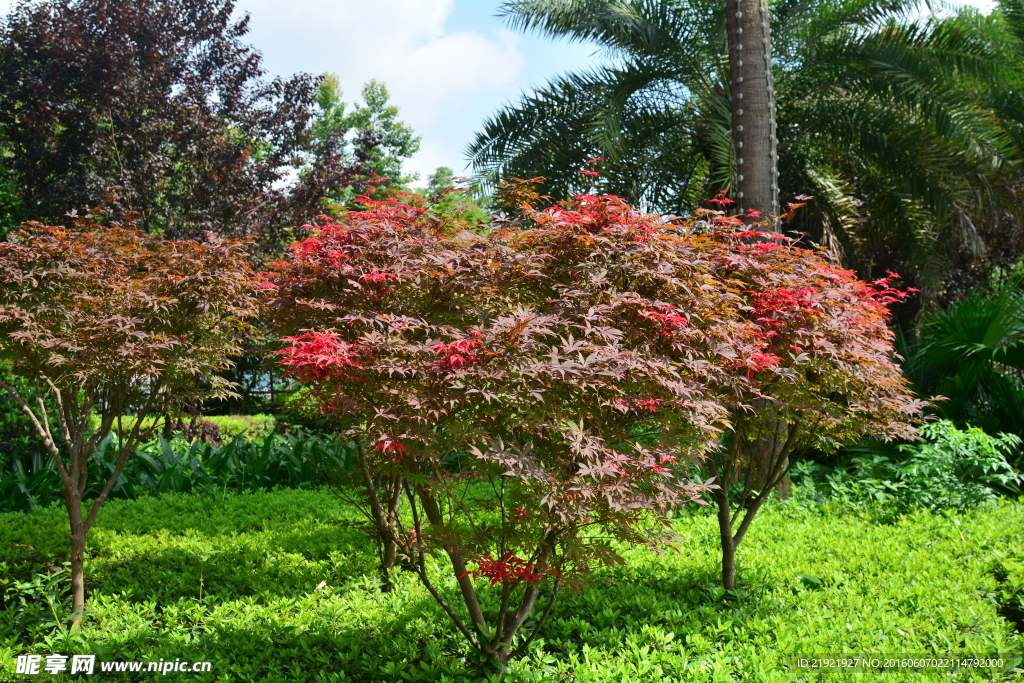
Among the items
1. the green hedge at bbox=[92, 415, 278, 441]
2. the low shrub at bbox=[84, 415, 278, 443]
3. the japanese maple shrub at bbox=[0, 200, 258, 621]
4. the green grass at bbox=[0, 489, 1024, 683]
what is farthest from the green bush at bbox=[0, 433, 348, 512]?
the japanese maple shrub at bbox=[0, 200, 258, 621]

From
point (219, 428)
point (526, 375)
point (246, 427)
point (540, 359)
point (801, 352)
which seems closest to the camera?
point (526, 375)

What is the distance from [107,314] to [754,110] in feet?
18.9

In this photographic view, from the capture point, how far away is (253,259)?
9.65m

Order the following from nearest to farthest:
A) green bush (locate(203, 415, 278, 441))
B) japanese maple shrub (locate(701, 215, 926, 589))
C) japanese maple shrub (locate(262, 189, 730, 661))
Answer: japanese maple shrub (locate(262, 189, 730, 661)), japanese maple shrub (locate(701, 215, 926, 589)), green bush (locate(203, 415, 278, 441))

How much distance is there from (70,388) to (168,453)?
2.93m

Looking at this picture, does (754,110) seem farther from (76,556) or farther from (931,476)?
(76,556)

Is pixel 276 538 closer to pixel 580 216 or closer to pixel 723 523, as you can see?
pixel 723 523

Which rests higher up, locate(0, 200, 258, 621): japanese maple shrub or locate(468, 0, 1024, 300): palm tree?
locate(468, 0, 1024, 300): palm tree

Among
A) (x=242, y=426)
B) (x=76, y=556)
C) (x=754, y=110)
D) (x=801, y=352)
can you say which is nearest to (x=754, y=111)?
(x=754, y=110)

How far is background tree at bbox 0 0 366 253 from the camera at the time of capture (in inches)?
418

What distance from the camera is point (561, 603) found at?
469 cm

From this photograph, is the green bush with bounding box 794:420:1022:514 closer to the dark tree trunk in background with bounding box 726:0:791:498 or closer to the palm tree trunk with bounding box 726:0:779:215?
the dark tree trunk in background with bounding box 726:0:791:498

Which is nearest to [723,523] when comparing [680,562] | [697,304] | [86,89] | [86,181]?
[680,562]

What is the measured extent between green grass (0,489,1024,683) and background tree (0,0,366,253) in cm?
553
